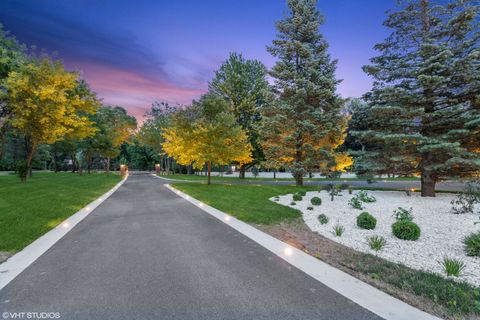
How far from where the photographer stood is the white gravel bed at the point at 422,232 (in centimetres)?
504

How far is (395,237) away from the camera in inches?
262

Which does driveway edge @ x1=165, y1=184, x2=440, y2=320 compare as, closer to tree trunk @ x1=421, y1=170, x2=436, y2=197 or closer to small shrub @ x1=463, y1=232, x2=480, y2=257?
small shrub @ x1=463, y1=232, x2=480, y2=257

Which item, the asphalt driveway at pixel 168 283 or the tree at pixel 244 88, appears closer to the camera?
the asphalt driveway at pixel 168 283

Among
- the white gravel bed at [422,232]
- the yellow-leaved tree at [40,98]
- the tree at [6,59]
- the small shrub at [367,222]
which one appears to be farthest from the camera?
the tree at [6,59]

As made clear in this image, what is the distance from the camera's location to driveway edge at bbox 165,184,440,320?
10.4 ft

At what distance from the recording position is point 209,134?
2066 centimetres

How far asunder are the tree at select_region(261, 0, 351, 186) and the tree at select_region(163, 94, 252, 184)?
9.58 ft

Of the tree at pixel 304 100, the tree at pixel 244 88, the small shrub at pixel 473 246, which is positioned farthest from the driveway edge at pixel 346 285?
the tree at pixel 244 88

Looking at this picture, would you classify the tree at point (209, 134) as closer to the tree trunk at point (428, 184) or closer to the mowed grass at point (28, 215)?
the mowed grass at point (28, 215)

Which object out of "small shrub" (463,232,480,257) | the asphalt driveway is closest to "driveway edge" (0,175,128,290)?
the asphalt driveway

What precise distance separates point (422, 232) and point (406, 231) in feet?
4.11

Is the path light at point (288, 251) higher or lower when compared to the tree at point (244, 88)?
lower

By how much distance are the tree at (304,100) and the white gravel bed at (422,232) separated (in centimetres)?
797

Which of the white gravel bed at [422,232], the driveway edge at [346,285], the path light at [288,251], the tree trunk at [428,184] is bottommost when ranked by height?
the white gravel bed at [422,232]
